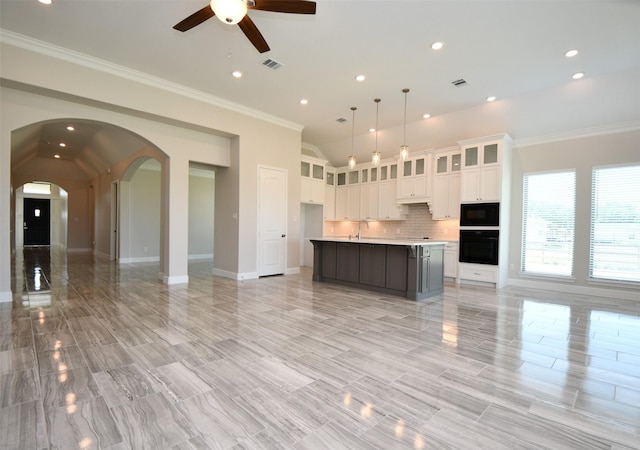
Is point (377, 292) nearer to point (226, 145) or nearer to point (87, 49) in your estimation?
point (226, 145)

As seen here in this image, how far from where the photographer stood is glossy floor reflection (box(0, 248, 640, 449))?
1.76 meters

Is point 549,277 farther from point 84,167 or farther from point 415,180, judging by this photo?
point 84,167

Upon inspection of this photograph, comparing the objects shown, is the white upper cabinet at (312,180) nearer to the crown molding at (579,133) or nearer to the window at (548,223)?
the crown molding at (579,133)

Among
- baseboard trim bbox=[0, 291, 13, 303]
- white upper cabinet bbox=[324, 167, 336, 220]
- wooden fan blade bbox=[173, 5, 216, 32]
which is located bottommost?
baseboard trim bbox=[0, 291, 13, 303]

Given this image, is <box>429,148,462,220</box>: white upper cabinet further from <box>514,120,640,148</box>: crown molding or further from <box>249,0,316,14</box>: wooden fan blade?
<box>249,0,316,14</box>: wooden fan blade

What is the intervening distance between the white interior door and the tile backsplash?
2481 mm

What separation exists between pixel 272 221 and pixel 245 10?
5.02 m

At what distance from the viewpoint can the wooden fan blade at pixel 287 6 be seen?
8.75 feet

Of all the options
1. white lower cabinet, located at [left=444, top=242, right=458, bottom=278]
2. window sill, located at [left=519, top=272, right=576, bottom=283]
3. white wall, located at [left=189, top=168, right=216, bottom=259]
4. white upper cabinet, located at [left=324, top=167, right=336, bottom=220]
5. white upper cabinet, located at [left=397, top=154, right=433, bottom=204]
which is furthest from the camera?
white wall, located at [left=189, top=168, right=216, bottom=259]

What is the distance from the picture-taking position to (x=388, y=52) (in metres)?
4.31

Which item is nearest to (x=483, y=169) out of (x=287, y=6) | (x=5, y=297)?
(x=287, y=6)

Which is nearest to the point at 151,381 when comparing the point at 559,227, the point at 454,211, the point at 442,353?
the point at 442,353

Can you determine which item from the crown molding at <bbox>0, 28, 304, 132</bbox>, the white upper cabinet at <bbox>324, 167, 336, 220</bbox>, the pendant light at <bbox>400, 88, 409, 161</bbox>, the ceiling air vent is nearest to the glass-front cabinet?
the pendant light at <bbox>400, 88, 409, 161</bbox>

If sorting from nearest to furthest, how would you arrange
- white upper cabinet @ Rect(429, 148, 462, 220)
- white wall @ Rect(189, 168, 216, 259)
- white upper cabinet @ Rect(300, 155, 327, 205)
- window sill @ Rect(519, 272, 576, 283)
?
window sill @ Rect(519, 272, 576, 283) → white upper cabinet @ Rect(429, 148, 462, 220) → white upper cabinet @ Rect(300, 155, 327, 205) → white wall @ Rect(189, 168, 216, 259)
